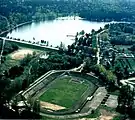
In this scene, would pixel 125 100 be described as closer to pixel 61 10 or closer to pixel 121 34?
pixel 121 34

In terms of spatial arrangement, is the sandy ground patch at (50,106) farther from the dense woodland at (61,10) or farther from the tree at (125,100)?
the dense woodland at (61,10)

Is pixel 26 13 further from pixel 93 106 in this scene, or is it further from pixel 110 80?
pixel 93 106

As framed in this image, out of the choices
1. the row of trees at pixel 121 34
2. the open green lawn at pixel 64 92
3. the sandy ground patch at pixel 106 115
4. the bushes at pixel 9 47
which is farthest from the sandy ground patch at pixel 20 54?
the sandy ground patch at pixel 106 115

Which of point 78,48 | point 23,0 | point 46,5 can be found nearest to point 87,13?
point 46,5

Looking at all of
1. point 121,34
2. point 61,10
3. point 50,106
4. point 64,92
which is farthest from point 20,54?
point 61,10

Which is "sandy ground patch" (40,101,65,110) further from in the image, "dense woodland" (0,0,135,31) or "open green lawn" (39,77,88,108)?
"dense woodland" (0,0,135,31)

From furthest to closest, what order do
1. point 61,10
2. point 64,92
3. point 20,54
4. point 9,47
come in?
point 61,10
point 9,47
point 20,54
point 64,92

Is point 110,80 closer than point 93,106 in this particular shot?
No
